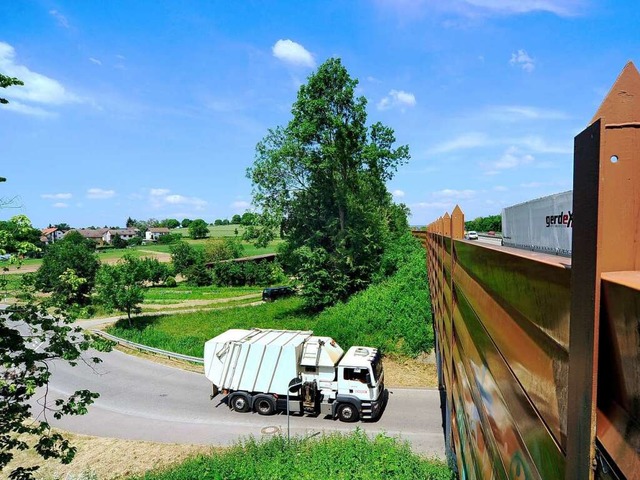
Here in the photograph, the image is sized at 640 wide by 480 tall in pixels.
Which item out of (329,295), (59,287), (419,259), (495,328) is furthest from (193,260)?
(495,328)

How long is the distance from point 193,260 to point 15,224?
6522cm

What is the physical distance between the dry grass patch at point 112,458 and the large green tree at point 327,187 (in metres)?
14.8

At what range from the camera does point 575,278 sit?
673mm

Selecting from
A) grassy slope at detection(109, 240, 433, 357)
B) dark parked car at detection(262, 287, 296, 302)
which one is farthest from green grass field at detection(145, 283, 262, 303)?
grassy slope at detection(109, 240, 433, 357)

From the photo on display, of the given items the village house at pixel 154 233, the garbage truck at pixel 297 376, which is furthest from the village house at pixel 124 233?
the garbage truck at pixel 297 376

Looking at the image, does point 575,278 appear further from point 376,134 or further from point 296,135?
point 376,134

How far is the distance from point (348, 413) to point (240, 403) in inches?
162

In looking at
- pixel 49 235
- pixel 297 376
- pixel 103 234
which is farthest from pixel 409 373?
pixel 103 234

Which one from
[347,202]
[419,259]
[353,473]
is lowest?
[353,473]

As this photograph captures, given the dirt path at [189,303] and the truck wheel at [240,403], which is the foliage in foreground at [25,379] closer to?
the truck wheel at [240,403]

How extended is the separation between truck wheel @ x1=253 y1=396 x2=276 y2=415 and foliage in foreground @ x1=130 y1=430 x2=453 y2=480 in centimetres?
400

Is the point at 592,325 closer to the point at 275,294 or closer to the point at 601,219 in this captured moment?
the point at 601,219

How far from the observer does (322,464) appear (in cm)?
826

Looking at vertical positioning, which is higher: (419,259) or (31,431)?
(419,259)
